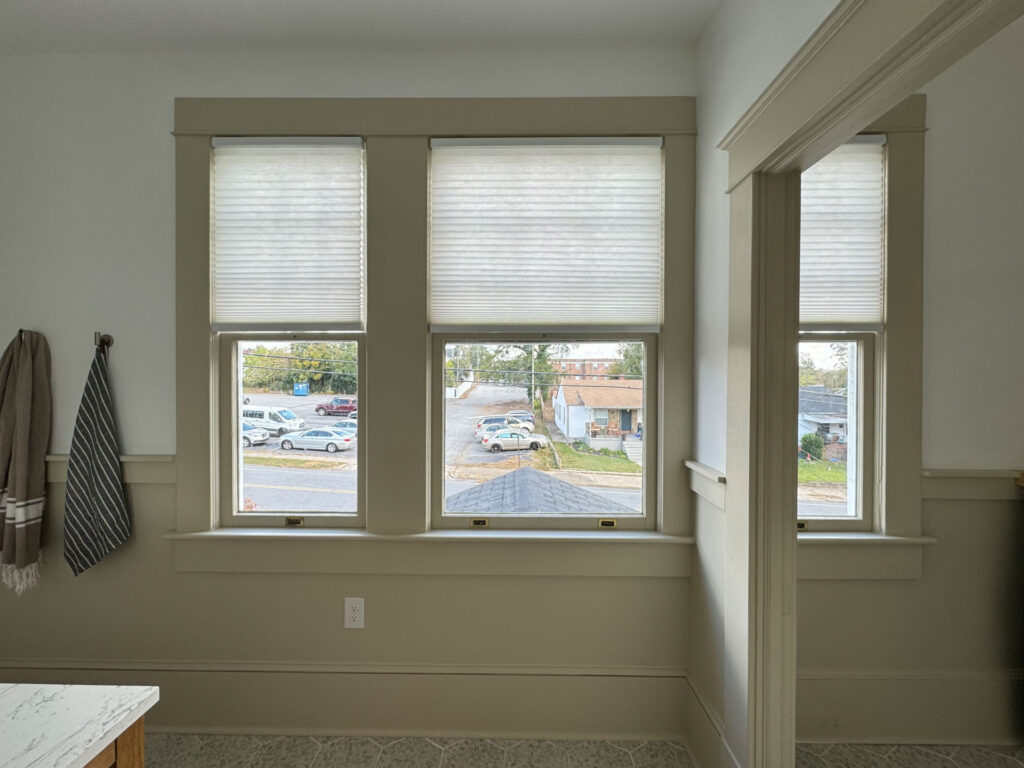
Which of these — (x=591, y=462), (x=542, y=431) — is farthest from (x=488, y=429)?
(x=591, y=462)

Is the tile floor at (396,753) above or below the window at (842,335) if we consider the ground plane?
below

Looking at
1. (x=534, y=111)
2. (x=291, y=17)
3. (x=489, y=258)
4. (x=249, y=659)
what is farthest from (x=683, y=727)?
(x=291, y=17)

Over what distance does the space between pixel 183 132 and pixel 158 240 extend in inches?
17.3

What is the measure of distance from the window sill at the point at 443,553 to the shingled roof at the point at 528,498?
0.31ft

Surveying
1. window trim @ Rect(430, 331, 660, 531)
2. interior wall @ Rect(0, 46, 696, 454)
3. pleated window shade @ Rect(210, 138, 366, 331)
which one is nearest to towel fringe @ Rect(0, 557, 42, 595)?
interior wall @ Rect(0, 46, 696, 454)

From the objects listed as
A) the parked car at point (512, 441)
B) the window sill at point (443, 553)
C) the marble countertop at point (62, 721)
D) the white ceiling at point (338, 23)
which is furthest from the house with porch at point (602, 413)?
the marble countertop at point (62, 721)

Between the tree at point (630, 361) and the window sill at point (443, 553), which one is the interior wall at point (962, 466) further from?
the tree at point (630, 361)

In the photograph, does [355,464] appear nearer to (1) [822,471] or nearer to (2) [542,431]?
(2) [542,431]

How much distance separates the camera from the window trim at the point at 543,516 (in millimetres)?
2158

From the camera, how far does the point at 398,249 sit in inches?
83.3

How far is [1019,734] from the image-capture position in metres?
1.39

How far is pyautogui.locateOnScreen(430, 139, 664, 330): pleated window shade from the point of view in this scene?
2.12 m

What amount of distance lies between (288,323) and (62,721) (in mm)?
1499

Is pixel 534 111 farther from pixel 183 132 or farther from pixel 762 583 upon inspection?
pixel 762 583
